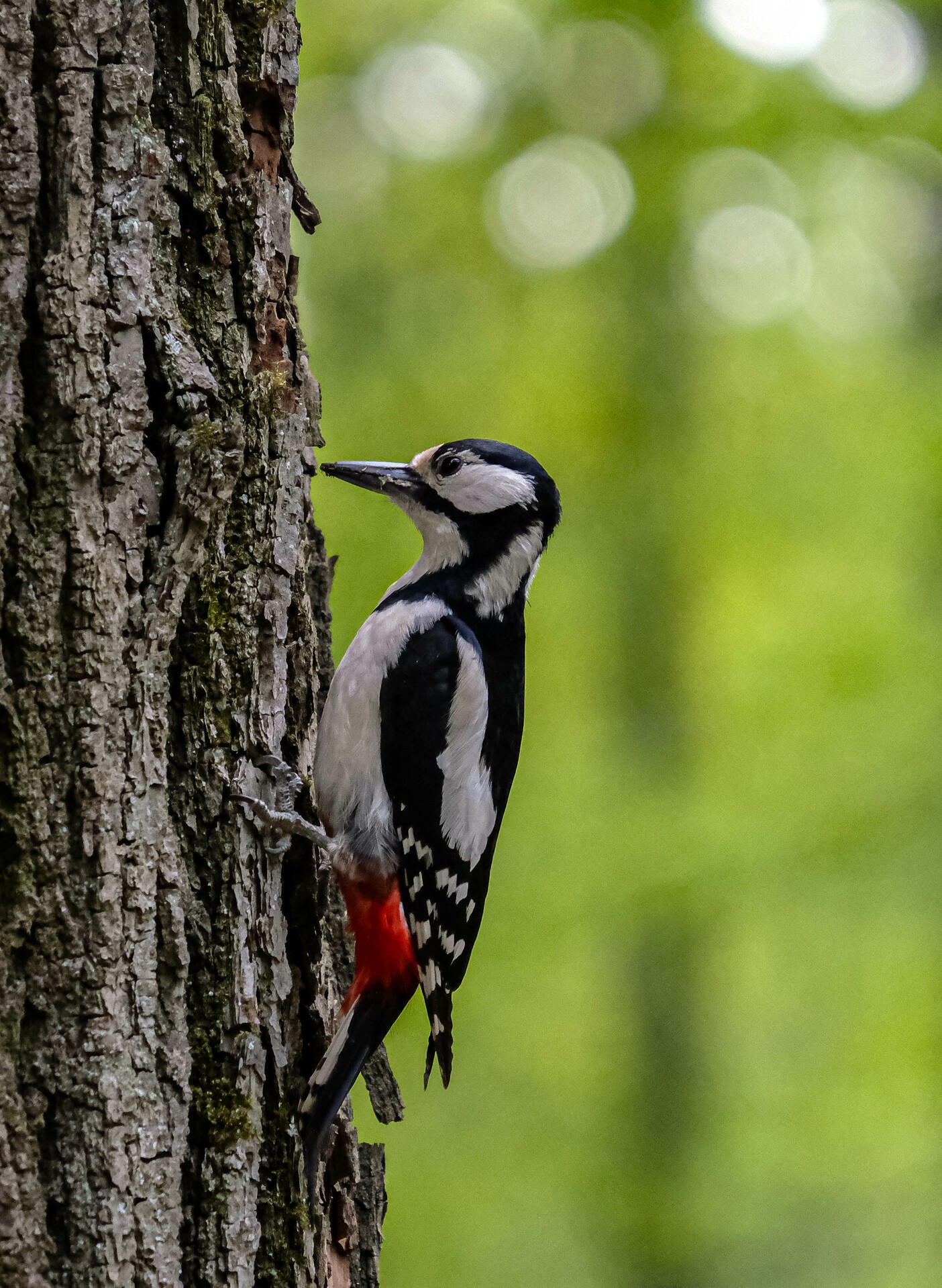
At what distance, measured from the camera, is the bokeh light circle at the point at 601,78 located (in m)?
5.54

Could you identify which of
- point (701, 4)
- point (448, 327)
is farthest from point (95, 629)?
point (701, 4)

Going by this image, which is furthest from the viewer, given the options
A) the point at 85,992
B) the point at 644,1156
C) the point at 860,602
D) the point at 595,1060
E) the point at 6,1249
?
the point at 595,1060

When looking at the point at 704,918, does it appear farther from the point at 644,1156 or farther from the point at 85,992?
the point at 85,992

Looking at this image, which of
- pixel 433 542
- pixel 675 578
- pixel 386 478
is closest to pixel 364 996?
pixel 433 542

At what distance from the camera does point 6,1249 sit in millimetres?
1375

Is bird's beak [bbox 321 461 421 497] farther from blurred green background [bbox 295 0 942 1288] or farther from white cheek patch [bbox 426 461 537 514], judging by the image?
blurred green background [bbox 295 0 942 1288]

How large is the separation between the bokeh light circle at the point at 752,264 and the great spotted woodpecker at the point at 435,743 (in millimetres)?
3231

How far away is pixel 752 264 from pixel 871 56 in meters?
1.02

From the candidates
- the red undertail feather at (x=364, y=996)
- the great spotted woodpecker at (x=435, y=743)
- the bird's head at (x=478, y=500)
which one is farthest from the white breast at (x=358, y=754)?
the bird's head at (x=478, y=500)

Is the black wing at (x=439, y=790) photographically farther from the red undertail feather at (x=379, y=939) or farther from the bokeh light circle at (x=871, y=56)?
the bokeh light circle at (x=871, y=56)

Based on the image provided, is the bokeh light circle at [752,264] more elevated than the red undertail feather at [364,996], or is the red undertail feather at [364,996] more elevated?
the bokeh light circle at [752,264]

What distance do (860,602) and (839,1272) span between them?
128 inches

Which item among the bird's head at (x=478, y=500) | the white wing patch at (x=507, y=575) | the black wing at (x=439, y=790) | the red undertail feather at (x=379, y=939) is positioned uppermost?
the bird's head at (x=478, y=500)

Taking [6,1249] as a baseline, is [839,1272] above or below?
below
